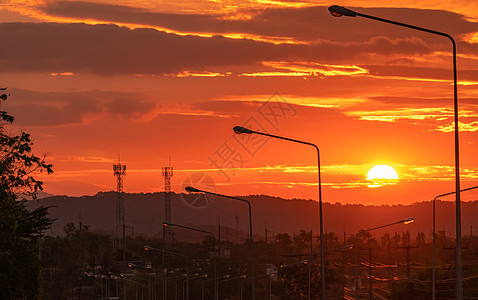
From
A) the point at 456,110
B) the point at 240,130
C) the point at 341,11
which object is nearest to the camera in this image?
the point at 341,11

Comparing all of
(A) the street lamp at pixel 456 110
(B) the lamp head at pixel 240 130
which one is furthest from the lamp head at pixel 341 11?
(B) the lamp head at pixel 240 130

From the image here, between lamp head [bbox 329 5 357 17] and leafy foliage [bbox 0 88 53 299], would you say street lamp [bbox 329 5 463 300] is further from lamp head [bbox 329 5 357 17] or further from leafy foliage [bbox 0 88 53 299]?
leafy foliage [bbox 0 88 53 299]

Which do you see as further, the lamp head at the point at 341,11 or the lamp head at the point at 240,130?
the lamp head at the point at 240,130

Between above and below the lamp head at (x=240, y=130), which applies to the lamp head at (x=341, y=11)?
above

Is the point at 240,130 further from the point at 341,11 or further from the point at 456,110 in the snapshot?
the point at 341,11

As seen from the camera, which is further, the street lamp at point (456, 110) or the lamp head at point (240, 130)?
the lamp head at point (240, 130)

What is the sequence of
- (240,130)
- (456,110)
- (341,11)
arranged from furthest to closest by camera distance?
(240,130) → (456,110) → (341,11)

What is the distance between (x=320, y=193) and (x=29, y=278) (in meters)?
17.8

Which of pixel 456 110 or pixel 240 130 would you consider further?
pixel 240 130

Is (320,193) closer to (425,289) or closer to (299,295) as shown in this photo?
(425,289)

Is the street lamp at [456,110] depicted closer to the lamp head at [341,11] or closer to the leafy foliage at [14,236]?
the lamp head at [341,11]

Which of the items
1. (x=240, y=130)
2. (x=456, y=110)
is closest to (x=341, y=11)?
(x=456, y=110)

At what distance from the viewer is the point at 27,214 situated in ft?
203

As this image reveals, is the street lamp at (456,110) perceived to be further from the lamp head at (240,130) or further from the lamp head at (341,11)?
the lamp head at (240,130)
